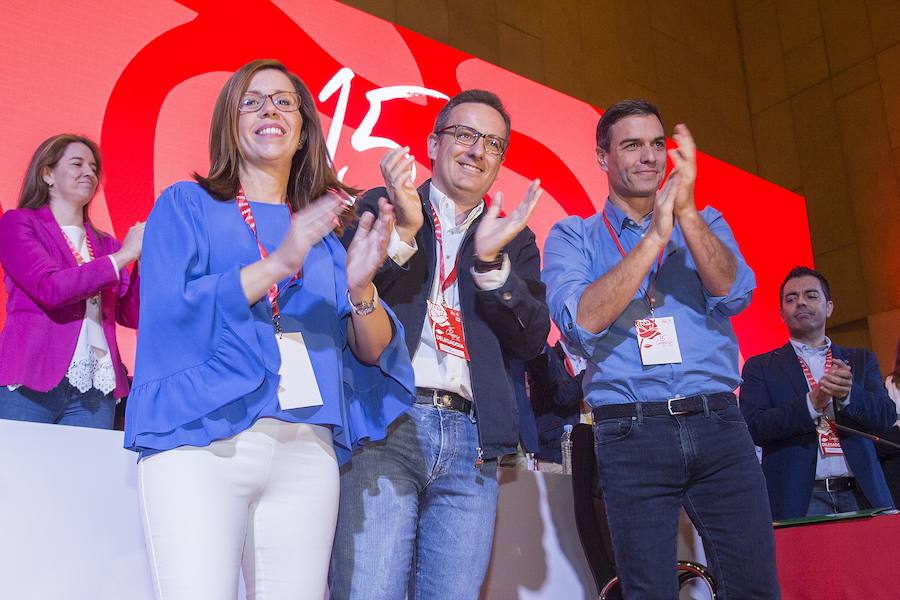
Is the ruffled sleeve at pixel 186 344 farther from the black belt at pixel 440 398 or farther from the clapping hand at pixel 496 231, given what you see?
the clapping hand at pixel 496 231

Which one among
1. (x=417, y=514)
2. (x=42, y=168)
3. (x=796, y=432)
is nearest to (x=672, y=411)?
(x=417, y=514)

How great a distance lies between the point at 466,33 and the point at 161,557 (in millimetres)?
5096

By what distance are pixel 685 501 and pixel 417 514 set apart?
2.04 feet

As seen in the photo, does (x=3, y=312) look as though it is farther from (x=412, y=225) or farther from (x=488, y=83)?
(x=488, y=83)

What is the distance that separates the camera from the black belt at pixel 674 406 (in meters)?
1.93

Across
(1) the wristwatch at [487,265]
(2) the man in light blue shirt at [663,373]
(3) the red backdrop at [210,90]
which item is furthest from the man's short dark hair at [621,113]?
(3) the red backdrop at [210,90]

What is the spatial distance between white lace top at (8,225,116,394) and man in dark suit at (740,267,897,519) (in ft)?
7.30

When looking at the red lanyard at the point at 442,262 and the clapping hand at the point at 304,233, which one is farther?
the red lanyard at the point at 442,262

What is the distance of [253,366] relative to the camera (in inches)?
53.8

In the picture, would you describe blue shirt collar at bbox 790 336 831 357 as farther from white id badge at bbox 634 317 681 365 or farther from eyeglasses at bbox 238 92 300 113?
eyeglasses at bbox 238 92 300 113

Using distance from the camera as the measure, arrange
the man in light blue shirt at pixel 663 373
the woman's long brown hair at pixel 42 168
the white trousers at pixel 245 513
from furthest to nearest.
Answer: the woman's long brown hair at pixel 42 168, the man in light blue shirt at pixel 663 373, the white trousers at pixel 245 513

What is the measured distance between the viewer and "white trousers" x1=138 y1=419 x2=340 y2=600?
1.25m

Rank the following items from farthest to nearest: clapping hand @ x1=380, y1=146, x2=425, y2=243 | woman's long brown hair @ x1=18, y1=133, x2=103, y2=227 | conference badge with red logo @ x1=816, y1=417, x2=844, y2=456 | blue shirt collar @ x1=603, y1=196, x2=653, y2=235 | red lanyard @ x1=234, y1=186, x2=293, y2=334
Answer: conference badge with red logo @ x1=816, y1=417, x2=844, y2=456 → woman's long brown hair @ x1=18, y1=133, x2=103, y2=227 → blue shirt collar @ x1=603, y1=196, x2=653, y2=235 → clapping hand @ x1=380, y1=146, x2=425, y2=243 → red lanyard @ x1=234, y1=186, x2=293, y2=334

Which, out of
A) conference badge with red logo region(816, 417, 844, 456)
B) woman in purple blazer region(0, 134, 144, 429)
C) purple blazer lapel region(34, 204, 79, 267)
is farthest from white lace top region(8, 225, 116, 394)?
conference badge with red logo region(816, 417, 844, 456)
